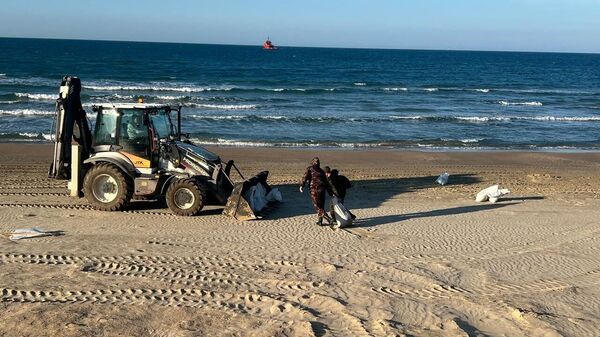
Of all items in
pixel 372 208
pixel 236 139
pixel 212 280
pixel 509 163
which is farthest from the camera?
pixel 236 139

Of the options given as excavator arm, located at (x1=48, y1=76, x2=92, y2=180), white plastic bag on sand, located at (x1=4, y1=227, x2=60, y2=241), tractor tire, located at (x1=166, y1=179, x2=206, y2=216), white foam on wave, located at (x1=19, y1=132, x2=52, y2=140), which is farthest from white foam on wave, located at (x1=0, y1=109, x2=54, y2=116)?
white plastic bag on sand, located at (x1=4, y1=227, x2=60, y2=241)

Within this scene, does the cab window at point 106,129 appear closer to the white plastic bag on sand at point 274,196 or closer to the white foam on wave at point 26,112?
the white plastic bag on sand at point 274,196

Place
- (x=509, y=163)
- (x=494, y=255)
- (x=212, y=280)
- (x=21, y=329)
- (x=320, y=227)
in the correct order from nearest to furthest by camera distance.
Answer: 1. (x=21, y=329)
2. (x=212, y=280)
3. (x=494, y=255)
4. (x=320, y=227)
5. (x=509, y=163)

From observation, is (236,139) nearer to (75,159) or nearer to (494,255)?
(75,159)

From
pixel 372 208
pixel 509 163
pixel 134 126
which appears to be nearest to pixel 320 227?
pixel 372 208

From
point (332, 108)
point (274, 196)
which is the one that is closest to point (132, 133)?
point (274, 196)

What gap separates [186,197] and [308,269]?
3578mm

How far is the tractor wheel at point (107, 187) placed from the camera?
12.1 meters

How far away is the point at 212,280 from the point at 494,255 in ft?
15.1

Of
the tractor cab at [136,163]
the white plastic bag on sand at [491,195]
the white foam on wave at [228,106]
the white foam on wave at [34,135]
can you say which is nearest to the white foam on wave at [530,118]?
the white foam on wave at [228,106]

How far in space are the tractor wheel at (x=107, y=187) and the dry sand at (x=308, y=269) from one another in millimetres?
265

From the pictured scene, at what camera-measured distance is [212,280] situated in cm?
880

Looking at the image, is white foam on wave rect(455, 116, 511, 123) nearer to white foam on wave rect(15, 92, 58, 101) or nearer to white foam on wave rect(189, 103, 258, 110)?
white foam on wave rect(189, 103, 258, 110)

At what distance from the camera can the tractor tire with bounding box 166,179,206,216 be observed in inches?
469
